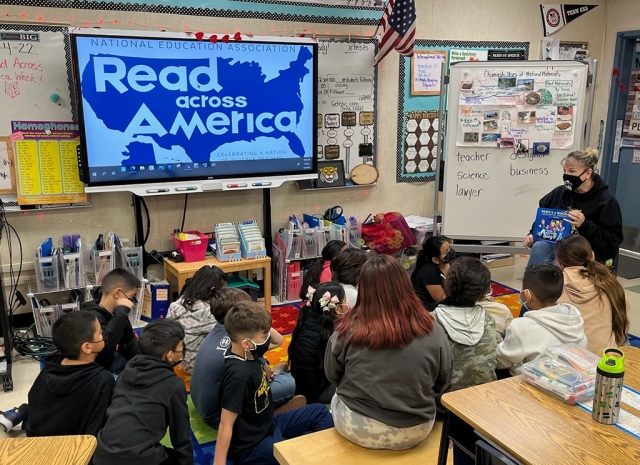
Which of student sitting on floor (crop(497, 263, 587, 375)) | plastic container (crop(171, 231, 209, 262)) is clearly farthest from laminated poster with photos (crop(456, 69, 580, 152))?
student sitting on floor (crop(497, 263, 587, 375))

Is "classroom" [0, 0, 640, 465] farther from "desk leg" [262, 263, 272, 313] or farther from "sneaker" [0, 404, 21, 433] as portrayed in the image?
"sneaker" [0, 404, 21, 433]

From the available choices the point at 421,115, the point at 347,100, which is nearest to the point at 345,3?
the point at 347,100

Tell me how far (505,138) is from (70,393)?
3670 mm

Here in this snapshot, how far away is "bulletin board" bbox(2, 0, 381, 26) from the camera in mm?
3904

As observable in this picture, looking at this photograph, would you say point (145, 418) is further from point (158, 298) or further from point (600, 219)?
point (600, 219)

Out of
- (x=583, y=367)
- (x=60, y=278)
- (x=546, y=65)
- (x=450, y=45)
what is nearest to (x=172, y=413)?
(x=583, y=367)

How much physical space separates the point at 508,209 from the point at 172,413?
349 centimetres

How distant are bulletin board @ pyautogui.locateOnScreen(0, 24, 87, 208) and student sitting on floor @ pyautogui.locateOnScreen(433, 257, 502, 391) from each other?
2896 mm

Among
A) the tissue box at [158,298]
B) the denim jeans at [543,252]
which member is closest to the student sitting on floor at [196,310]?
the tissue box at [158,298]

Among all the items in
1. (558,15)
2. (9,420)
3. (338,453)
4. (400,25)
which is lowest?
(9,420)

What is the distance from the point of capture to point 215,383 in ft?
7.98

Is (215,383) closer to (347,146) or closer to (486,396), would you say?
(486,396)

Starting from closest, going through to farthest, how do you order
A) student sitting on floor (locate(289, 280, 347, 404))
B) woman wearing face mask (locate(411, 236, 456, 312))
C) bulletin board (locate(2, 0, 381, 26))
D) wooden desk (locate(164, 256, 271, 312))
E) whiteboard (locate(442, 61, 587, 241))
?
student sitting on floor (locate(289, 280, 347, 404)) < woman wearing face mask (locate(411, 236, 456, 312)) < bulletin board (locate(2, 0, 381, 26)) < wooden desk (locate(164, 256, 271, 312)) < whiteboard (locate(442, 61, 587, 241))

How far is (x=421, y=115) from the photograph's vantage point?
5.24m
